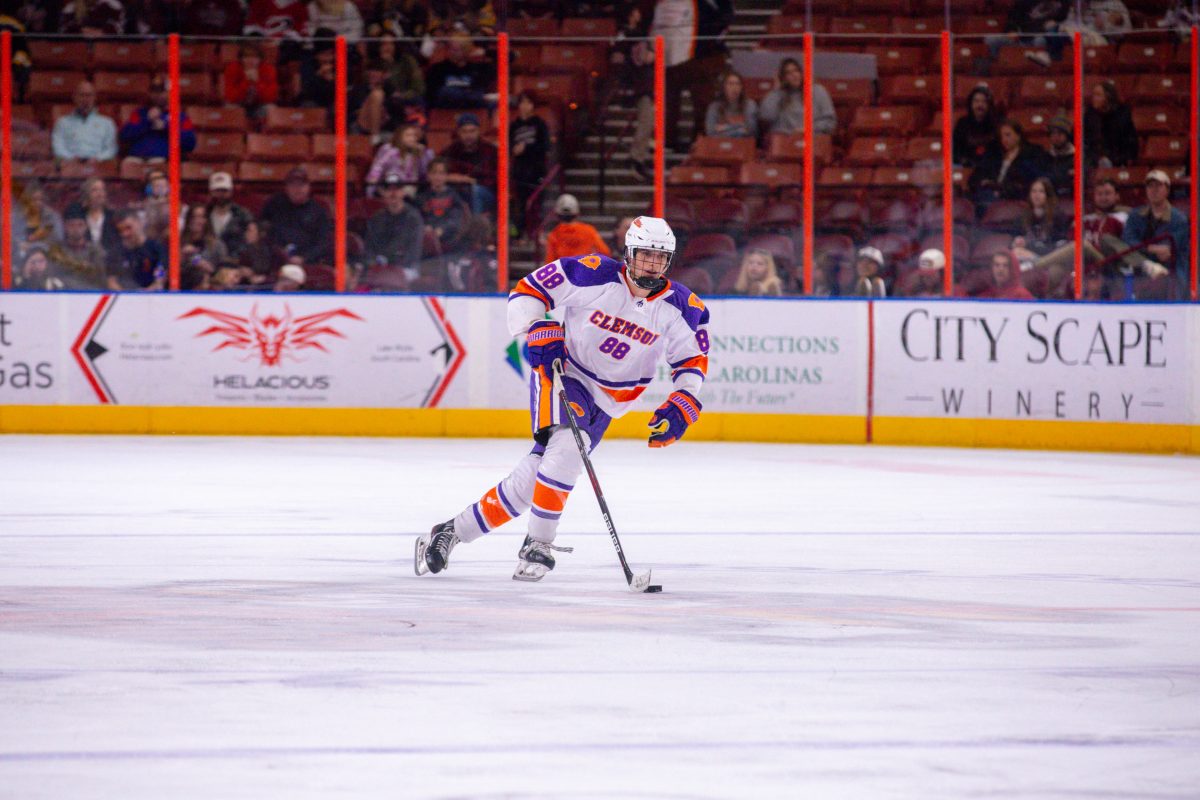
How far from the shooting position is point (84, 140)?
12516mm

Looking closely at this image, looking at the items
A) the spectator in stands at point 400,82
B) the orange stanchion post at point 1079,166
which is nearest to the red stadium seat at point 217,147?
the spectator in stands at point 400,82

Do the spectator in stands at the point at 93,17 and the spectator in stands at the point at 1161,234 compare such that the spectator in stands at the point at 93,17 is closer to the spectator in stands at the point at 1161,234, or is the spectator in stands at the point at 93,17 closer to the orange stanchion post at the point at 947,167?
the orange stanchion post at the point at 947,167

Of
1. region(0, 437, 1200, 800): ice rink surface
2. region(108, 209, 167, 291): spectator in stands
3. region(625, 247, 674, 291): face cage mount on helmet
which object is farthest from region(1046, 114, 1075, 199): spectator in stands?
region(625, 247, 674, 291): face cage mount on helmet

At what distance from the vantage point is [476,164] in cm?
1249

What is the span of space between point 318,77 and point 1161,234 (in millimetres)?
6082

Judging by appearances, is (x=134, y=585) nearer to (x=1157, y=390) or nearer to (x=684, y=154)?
(x=684, y=154)

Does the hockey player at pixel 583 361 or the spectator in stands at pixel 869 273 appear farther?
the spectator in stands at pixel 869 273

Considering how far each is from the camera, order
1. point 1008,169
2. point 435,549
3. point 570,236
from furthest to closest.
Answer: point 1008,169, point 570,236, point 435,549

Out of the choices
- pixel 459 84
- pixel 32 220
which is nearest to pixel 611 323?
pixel 459 84

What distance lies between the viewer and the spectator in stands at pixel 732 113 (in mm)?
12492

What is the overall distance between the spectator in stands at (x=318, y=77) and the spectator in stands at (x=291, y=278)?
1.19 metres

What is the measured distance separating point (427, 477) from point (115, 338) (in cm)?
394

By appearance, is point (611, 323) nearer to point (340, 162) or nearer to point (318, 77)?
point (340, 162)

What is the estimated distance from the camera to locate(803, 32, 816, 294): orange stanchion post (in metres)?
12.4
